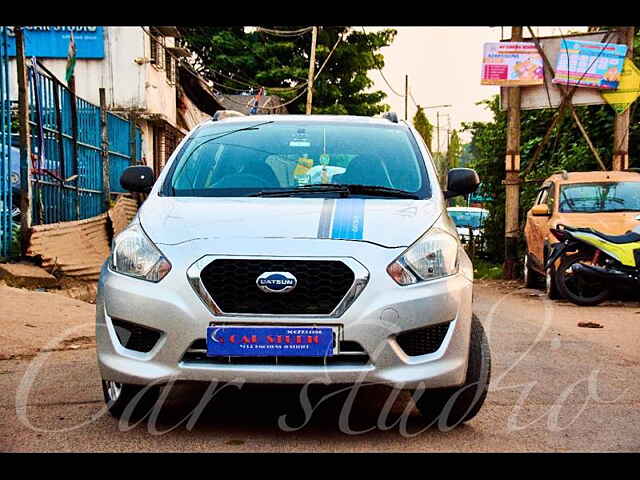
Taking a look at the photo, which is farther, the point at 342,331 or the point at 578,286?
the point at 578,286

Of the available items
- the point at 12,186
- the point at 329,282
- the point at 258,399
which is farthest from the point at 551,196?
the point at 329,282

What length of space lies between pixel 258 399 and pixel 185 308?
1.33 meters

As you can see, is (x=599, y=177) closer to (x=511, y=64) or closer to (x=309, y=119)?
(x=511, y=64)

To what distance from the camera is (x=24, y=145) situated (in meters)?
9.45

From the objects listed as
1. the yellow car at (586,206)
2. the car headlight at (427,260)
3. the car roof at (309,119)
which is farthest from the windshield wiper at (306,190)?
the yellow car at (586,206)

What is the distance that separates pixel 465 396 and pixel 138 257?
1.71 m

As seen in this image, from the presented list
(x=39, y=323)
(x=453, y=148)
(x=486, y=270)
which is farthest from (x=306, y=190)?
(x=453, y=148)

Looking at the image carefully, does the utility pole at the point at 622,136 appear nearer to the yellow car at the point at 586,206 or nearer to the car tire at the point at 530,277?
the yellow car at the point at 586,206

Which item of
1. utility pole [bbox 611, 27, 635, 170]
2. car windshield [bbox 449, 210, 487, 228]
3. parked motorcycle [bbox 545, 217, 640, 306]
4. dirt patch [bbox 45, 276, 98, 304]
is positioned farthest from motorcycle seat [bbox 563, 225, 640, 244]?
car windshield [bbox 449, 210, 487, 228]

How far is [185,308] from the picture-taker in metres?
3.81

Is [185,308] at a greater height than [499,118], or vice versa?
[499,118]

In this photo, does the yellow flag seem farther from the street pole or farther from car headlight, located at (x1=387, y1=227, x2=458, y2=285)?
car headlight, located at (x1=387, y1=227, x2=458, y2=285)

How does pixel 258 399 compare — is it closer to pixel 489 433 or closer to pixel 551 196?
pixel 489 433

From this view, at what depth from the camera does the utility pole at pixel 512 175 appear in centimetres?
1430
